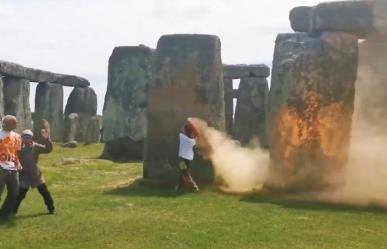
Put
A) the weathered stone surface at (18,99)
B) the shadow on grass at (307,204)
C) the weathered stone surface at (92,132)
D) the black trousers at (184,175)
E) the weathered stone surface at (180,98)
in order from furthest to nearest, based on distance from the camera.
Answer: the weathered stone surface at (92,132), the weathered stone surface at (18,99), the weathered stone surface at (180,98), the black trousers at (184,175), the shadow on grass at (307,204)

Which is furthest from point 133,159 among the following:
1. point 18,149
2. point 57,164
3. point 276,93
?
point 18,149

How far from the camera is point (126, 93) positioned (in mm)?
23625

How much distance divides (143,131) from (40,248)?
44.5 feet

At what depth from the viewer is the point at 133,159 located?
73.0 feet

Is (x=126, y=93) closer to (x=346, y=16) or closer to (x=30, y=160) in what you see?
(x=346, y=16)

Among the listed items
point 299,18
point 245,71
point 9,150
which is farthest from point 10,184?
point 245,71

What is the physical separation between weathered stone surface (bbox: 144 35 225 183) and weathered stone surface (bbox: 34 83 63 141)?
1595cm

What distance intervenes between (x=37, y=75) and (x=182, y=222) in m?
20.2

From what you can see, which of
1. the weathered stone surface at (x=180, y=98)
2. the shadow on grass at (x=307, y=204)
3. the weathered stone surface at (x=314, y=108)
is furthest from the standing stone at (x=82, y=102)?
the shadow on grass at (x=307, y=204)

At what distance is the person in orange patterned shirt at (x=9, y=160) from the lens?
34.4 ft

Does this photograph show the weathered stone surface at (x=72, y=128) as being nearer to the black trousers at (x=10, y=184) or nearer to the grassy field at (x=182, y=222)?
the grassy field at (x=182, y=222)

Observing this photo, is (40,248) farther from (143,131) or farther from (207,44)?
(143,131)

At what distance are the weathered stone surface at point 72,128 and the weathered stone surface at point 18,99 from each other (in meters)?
4.23

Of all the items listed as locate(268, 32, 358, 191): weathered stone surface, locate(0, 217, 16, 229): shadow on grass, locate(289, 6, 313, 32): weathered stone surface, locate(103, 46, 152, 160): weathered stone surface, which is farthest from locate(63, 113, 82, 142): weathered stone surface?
locate(0, 217, 16, 229): shadow on grass
